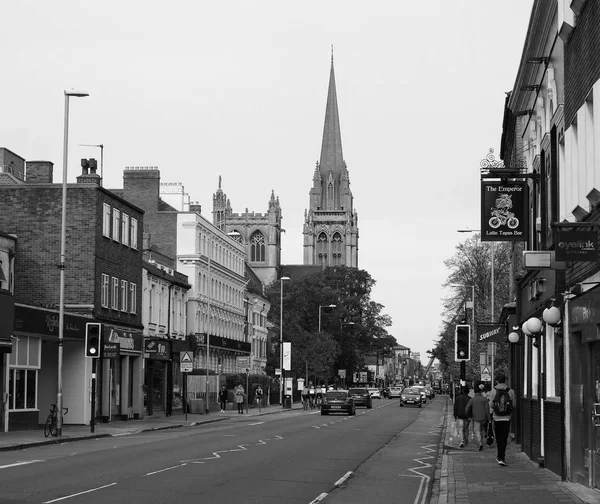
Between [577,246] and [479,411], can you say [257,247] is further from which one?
[577,246]

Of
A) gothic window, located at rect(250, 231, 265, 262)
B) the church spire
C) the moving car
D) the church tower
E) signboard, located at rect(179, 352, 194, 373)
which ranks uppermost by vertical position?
the church spire

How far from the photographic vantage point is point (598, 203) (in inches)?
588

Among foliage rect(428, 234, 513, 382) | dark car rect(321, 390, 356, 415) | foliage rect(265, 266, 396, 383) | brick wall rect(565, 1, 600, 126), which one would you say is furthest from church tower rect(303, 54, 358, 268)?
brick wall rect(565, 1, 600, 126)

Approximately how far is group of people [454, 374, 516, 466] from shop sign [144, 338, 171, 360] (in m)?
25.0

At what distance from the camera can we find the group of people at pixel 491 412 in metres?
22.7

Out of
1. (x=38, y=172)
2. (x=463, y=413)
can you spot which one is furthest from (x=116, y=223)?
(x=463, y=413)

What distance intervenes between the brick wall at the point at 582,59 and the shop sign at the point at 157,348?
124 feet

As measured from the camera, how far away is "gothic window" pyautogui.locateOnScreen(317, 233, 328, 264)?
194000 mm

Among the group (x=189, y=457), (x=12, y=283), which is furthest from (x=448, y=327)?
(x=189, y=457)

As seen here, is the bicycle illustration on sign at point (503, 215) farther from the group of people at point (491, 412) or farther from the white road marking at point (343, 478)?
the white road marking at point (343, 478)

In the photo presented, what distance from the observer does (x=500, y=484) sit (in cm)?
1819

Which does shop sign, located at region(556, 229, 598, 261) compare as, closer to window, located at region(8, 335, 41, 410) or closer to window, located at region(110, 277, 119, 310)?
window, located at region(8, 335, 41, 410)

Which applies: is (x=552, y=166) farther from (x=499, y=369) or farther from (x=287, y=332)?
(x=287, y=332)

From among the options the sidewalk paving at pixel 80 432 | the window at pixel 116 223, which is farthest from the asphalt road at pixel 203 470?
the window at pixel 116 223
